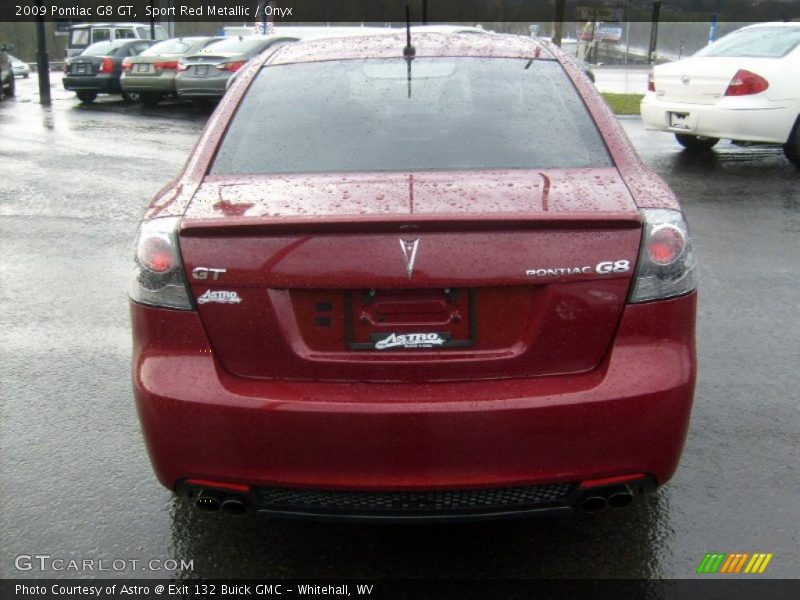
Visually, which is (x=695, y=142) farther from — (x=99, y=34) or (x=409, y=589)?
(x=99, y=34)

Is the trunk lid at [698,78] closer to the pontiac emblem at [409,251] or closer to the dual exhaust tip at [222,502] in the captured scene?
the pontiac emblem at [409,251]

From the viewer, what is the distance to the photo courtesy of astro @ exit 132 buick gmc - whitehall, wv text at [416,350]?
2682 mm

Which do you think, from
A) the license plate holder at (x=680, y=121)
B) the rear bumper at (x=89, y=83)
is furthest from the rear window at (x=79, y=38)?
the license plate holder at (x=680, y=121)

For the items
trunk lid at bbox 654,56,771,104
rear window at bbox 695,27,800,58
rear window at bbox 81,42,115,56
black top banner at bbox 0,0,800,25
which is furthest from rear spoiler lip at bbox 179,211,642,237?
black top banner at bbox 0,0,800,25

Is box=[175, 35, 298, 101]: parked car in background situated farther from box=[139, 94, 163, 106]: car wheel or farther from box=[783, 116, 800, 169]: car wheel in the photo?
box=[783, 116, 800, 169]: car wheel

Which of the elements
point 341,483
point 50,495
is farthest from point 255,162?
point 50,495

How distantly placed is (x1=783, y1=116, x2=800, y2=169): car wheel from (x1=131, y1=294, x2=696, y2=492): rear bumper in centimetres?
865

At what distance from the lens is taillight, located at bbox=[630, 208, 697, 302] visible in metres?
2.78

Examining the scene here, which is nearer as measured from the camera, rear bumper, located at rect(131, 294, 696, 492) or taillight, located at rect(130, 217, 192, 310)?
rear bumper, located at rect(131, 294, 696, 492)

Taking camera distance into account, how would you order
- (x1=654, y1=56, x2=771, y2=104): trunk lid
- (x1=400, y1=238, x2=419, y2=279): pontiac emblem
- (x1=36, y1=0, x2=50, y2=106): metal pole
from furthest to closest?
(x1=36, y1=0, x2=50, y2=106): metal pole
(x1=654, y1=56, x2=771, y2=104): trunk lid
(x1=400, y1=238, x2=419, y2=279): pontiac emblem

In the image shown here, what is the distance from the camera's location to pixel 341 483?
2.73 meters

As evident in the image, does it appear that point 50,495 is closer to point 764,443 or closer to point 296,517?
point 296,517

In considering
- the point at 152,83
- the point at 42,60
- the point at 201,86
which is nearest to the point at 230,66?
the point at 201,86

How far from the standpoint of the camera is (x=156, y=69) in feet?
66.5
